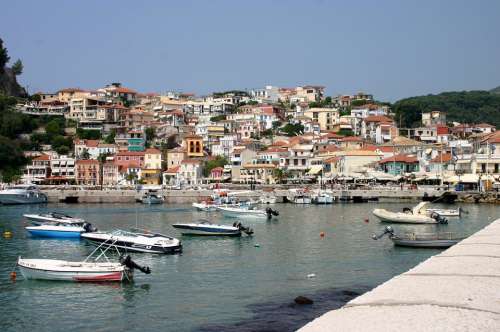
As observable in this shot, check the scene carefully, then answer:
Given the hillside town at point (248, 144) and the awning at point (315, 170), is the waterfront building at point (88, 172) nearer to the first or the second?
the hillside town at point (248, 144)

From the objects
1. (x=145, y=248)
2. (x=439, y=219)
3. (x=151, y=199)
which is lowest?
(x=145, y=248)

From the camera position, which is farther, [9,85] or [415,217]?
[9,85]

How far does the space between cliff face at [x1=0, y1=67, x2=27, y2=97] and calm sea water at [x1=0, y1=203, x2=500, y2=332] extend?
105 m

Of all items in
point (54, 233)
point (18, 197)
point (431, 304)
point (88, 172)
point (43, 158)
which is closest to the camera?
→ point (431, 304)

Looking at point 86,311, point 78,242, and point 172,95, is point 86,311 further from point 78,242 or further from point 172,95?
point 172,95

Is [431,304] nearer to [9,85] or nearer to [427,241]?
[427,241]

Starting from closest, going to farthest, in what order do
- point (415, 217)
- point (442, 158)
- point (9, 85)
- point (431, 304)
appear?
point (431, 304), point (415, 217), point (442, 158), point (9, 85)

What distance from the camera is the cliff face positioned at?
13850 centimetres

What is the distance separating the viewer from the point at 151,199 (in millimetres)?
77188

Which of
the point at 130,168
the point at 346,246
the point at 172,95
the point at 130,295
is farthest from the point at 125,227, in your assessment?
the point at 172,95

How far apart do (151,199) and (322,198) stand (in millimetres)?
20311

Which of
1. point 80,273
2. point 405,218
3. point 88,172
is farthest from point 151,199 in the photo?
point 80,273

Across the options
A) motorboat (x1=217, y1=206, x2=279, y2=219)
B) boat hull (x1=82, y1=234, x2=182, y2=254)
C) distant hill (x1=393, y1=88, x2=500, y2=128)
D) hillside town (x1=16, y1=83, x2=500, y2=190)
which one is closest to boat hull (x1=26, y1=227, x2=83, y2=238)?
boat hull (x1=82, y1=234, x2=182, y2=254)

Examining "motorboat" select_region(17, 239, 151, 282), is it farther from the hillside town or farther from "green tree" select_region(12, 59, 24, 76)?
"green tree" select_region(12, 59, 24, 76)
